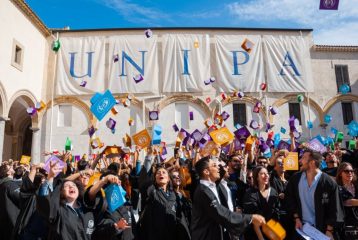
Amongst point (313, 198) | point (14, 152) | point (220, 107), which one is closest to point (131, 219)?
point (313, 198)

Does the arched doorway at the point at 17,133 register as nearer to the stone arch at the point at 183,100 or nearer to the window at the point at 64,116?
the window at the point at 64,116

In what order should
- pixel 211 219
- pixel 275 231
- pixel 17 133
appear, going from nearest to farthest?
pixel 275 231
pixel 211 219
pixel 17 133

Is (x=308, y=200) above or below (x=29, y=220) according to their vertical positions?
above

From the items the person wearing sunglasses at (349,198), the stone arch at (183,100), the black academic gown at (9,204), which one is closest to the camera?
the person wearing sunglasses at (349,198)

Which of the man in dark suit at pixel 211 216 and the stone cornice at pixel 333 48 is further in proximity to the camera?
the stone cornice at pixel 333 48

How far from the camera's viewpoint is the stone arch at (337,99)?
70.9ft

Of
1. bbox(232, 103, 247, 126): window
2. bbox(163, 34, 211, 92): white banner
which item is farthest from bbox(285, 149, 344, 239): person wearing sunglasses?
bbox(163, 34, 211, 92): white banner

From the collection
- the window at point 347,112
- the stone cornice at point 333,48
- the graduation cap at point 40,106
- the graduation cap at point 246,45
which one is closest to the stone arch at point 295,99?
the window at point 347,112

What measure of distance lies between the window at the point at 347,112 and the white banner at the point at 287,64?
278cm

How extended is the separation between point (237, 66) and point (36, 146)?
14.1 meters

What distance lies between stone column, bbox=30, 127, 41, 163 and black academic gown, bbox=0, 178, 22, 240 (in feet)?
51.3

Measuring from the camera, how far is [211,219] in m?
3.90

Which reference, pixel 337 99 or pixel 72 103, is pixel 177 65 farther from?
pixel 337 99

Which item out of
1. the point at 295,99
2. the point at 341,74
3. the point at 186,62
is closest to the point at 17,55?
the point at 186,62
